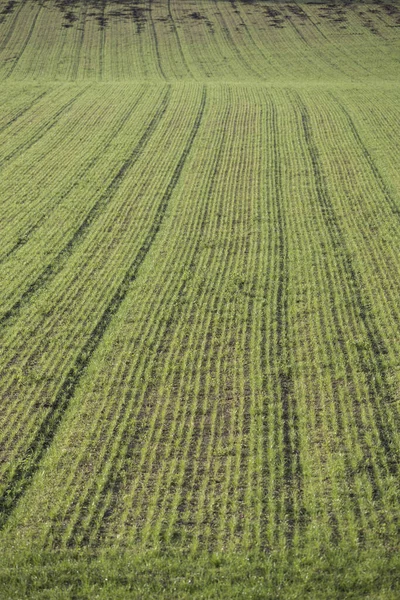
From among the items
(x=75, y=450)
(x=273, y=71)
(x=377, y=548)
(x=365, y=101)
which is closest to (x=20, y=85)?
(x=273, y=71)

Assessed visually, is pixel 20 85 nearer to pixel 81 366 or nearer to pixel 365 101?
pixel 365 101

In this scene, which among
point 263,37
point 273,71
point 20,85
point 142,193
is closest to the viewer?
point 142,193

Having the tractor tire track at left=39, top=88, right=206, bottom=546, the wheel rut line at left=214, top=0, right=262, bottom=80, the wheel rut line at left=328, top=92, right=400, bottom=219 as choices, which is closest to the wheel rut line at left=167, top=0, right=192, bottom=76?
the wheel rut line at left=214, top=0, right=262, bottom=80

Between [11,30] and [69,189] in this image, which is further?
[11,30]

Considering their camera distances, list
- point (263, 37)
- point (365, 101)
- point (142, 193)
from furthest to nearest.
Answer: point (263, 37), point (365, 101), point (142, 193)

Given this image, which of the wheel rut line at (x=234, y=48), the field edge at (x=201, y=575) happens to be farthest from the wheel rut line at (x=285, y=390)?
the wheel rut line at (x=234, y=48)

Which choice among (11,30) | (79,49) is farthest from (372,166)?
(11,30)

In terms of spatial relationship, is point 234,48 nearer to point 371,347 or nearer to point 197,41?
point 197,41
